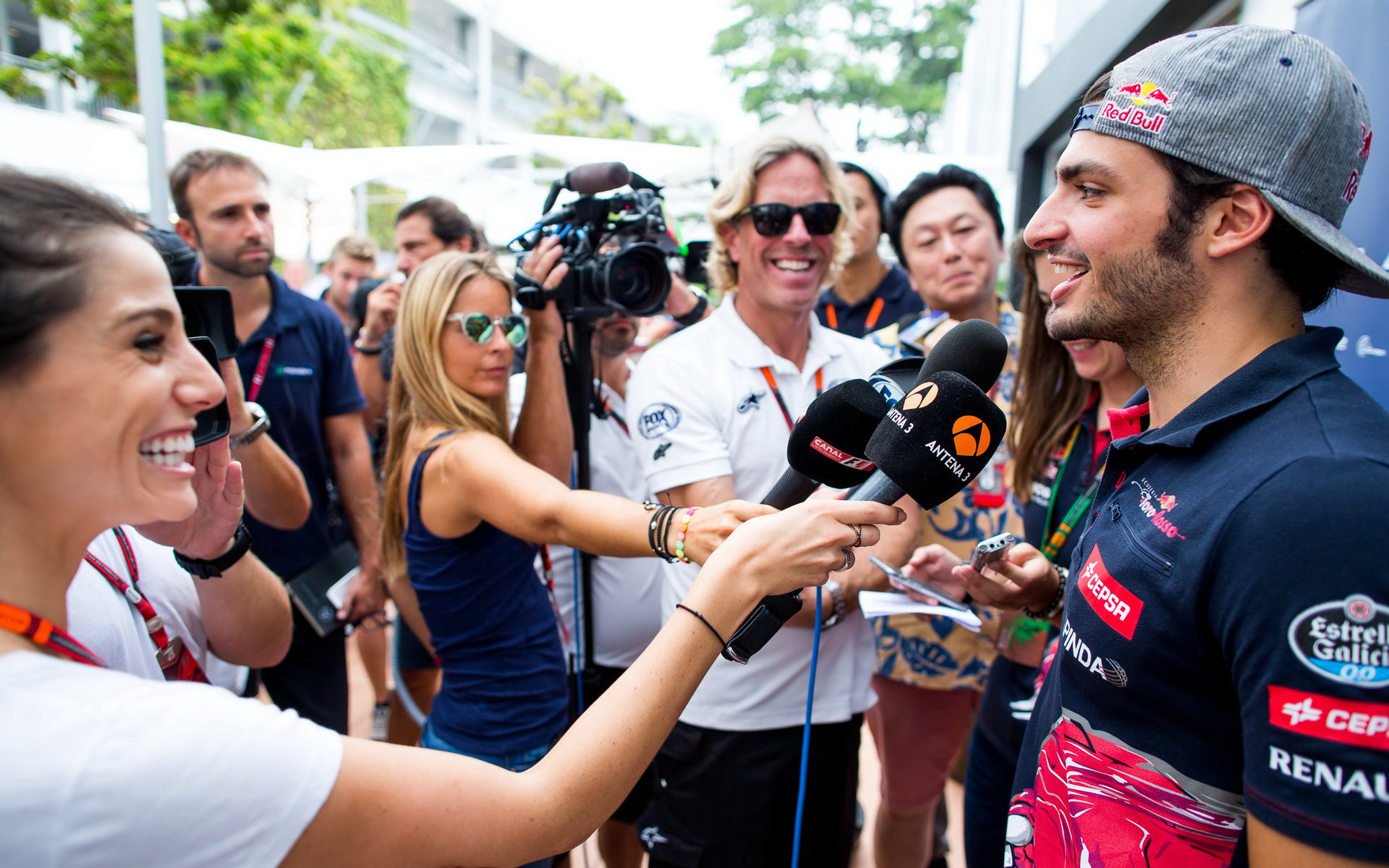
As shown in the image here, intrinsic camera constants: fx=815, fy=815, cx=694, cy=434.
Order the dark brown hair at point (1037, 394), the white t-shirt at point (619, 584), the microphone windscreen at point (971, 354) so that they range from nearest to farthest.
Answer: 1. the microphone windscreen at point (971, 354)
2. the dark brown hair at point (1037, 394)
3. the white t-shirt at point (619, 584)

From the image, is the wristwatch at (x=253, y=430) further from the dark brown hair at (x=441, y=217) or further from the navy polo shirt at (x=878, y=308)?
the navy polo shirt at (x=878, y=308)

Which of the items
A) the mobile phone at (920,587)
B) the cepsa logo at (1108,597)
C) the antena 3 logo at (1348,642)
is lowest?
the mobile phone at (920,587)

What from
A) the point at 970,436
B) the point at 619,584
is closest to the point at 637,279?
the point at 619,584

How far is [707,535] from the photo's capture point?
1.67 meters

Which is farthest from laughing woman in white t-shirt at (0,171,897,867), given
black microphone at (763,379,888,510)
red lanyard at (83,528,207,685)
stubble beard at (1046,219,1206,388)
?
stubble beard at (1046,219,1206,388)

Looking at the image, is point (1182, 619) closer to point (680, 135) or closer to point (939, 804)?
point (939, 804)

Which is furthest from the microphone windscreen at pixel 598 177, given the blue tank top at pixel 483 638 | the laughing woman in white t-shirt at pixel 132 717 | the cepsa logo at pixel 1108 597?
the cepsa logo at pixel 1108 597

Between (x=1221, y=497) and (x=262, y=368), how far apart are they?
314cm

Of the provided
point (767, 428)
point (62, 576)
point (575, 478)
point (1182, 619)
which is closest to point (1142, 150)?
point (1182, 619)

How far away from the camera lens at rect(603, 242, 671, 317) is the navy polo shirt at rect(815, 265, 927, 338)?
1.71 m

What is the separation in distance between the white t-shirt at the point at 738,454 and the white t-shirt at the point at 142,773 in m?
1.32

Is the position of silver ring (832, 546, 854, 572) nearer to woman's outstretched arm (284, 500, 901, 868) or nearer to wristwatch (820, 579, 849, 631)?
woman's outstretched arm (284, 500, 901, 868)

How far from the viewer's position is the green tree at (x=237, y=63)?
6723mm

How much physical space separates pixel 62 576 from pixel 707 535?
105 centimetres
